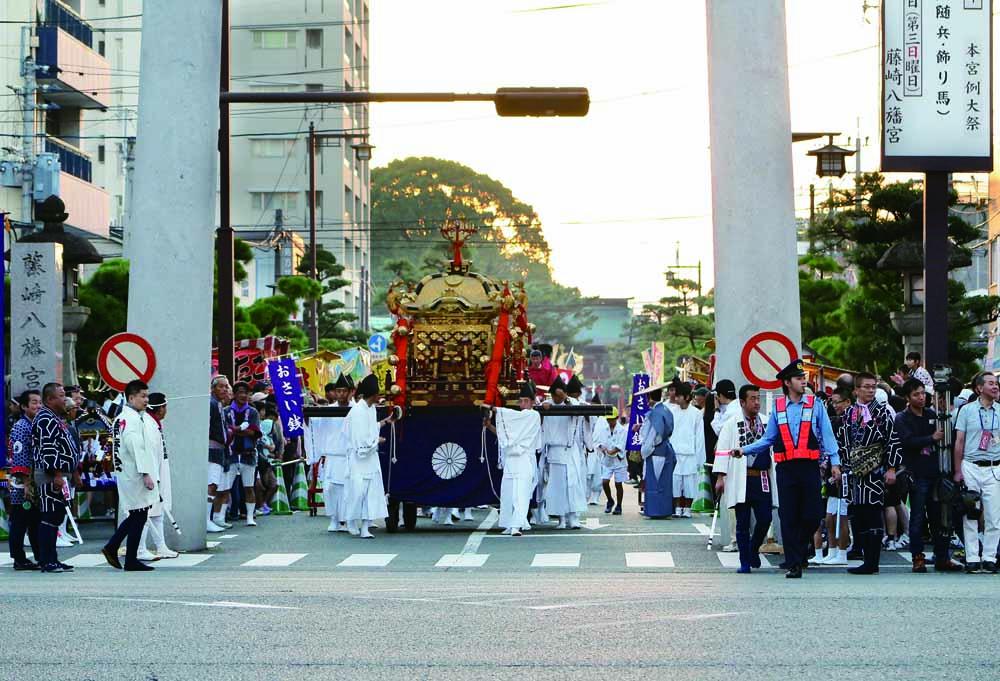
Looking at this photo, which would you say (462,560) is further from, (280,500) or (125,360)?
(280,500)

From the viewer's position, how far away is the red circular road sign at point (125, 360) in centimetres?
1952

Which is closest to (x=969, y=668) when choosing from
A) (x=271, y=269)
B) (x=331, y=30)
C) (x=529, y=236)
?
(x=271, y=269)

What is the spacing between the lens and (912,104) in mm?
22469

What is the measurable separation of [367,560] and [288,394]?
1174 centimetres

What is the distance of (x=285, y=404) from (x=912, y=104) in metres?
12.9

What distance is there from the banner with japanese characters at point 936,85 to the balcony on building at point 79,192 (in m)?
26.4

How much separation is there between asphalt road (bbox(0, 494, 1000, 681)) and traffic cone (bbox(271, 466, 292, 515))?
9.64 m

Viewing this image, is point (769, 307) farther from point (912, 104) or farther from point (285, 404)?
point (285, 404)

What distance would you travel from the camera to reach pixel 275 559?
64.1 ft

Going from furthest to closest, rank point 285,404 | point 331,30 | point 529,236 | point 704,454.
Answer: point 529,236 → point 331,30 → point 285,404 → point 704,454

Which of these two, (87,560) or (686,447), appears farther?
(686,447)

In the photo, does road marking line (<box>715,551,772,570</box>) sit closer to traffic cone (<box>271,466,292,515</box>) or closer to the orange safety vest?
the orange safety vest

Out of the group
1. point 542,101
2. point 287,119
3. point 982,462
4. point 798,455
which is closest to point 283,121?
point 287,119

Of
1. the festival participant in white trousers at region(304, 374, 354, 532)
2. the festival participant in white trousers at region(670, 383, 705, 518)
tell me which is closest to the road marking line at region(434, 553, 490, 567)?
the festival participant in white trousers at region(304, 374, 354, 532)
